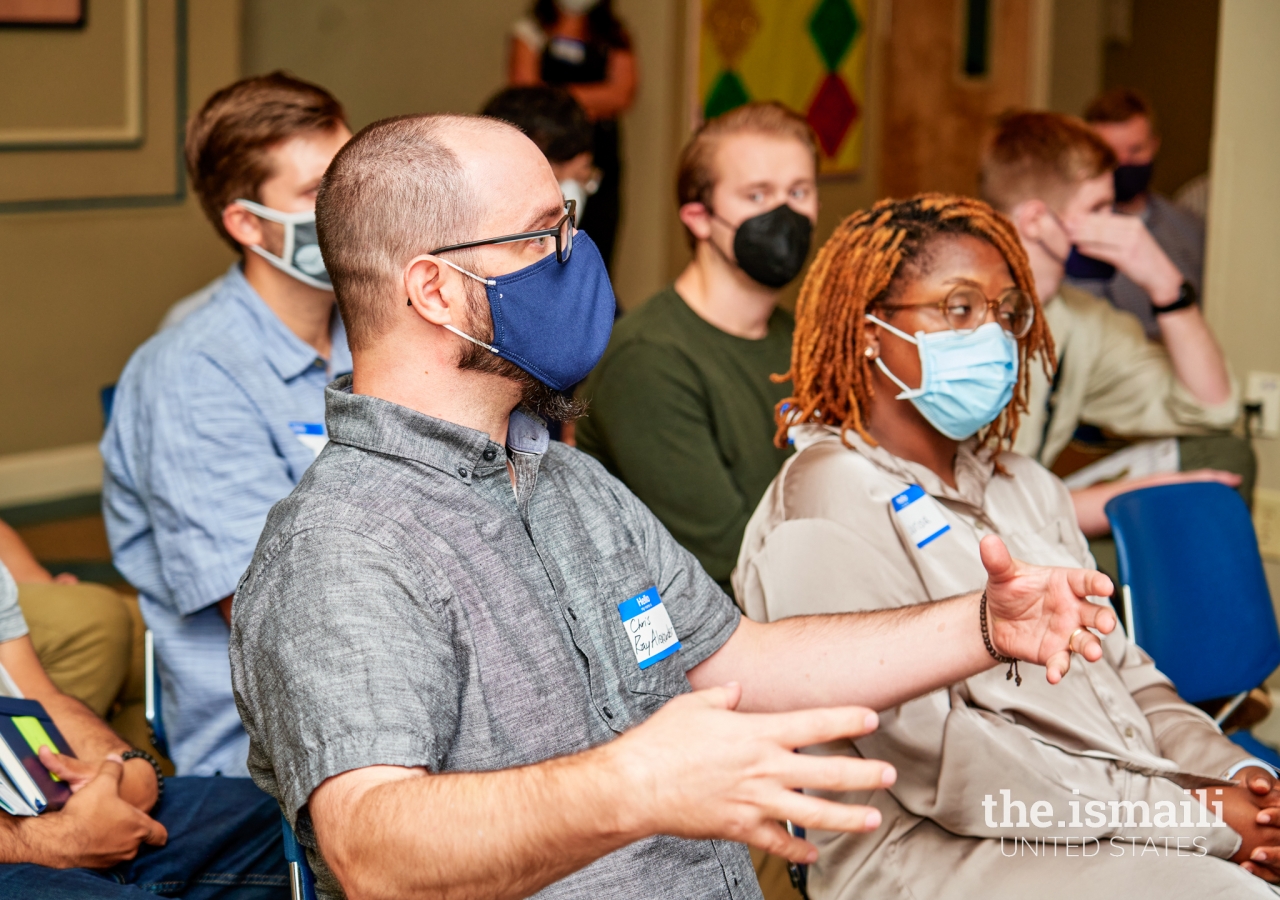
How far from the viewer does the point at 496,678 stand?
1273 mm

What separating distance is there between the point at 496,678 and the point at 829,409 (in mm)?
972

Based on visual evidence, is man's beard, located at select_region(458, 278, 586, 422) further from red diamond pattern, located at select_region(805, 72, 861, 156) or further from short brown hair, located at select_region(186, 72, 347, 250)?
red diamond pattern, located at select_region(805, 72, 861, 156)

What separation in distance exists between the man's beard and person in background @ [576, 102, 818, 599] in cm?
108

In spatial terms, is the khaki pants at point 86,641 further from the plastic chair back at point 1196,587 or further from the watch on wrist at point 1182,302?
the watch on wrist at point 1182,302

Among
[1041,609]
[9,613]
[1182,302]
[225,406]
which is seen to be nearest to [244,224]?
[225,406]

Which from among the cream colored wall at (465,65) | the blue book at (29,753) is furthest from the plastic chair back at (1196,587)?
the cream colored wall at (465,65)

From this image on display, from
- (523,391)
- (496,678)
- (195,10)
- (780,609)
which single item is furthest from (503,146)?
(195,10)

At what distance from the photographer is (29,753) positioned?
167 centimetres

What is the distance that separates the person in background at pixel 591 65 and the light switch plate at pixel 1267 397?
263cm

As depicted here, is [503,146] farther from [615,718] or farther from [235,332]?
[235,332]

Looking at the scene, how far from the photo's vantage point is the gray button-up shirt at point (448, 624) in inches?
44.9

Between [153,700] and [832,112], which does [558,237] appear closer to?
[153,700]

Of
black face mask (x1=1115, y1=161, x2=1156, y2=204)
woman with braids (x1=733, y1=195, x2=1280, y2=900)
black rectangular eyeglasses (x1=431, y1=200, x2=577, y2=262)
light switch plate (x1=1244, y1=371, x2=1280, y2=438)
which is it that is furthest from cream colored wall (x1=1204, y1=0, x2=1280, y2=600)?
black rectangular eyeglasses (x1=431, y1=200, x2=577, y2=262)

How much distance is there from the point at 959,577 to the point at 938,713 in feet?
0.75
